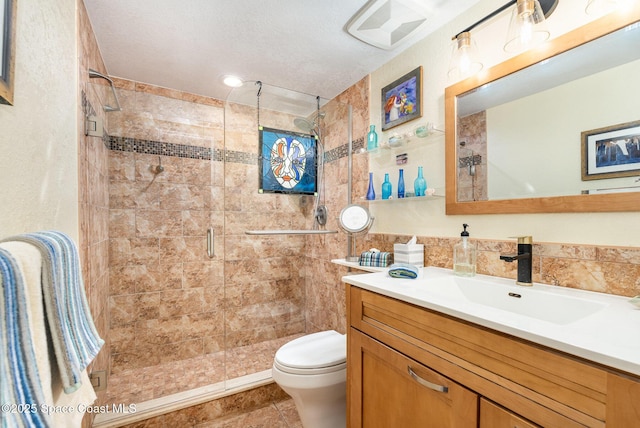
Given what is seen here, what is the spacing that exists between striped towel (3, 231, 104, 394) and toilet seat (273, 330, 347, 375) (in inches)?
39.1

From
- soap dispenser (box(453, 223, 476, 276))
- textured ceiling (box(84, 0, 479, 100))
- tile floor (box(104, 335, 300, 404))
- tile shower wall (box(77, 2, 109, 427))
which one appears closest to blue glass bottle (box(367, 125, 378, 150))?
textured ceiling (box(84, 0, 479, 100))

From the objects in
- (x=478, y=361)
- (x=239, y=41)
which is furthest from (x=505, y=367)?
(x=239, y=41)

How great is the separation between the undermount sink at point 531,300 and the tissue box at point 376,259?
46cm

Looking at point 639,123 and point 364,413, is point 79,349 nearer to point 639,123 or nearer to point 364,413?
point 364,413

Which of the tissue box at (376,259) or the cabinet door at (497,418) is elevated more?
the tissue box at (376,259)

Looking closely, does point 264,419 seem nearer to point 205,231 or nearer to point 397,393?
point 397,393

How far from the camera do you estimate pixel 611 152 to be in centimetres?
94

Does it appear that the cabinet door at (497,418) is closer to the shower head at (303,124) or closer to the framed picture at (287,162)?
the framed picture at (287,162)

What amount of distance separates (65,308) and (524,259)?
1.45 metres

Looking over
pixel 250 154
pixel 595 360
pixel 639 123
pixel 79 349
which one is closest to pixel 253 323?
pixel 250 154

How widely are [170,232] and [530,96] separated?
2571 millimetres

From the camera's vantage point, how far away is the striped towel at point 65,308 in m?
0.52

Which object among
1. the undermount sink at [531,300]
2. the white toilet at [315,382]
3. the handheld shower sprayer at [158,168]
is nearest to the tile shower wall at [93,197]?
the handheld shower sprayer at [158,168]

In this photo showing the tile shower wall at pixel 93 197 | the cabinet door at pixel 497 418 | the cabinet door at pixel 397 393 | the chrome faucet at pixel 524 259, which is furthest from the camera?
the tile shower wall at pixel 93 197
